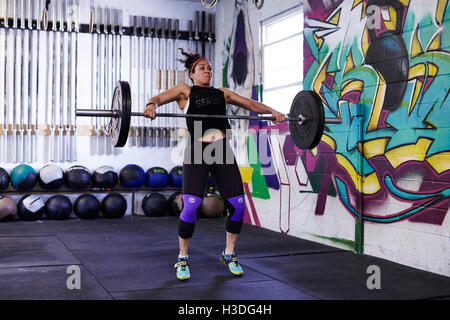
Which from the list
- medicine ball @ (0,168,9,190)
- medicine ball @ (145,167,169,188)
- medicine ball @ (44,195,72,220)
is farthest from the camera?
medicine ball @ (145,167,169,188)

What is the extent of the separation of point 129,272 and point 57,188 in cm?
278

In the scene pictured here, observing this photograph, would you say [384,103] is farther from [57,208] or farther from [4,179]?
[4,179]

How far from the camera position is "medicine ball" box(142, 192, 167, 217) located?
5730 millimetres

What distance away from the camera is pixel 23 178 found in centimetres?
532

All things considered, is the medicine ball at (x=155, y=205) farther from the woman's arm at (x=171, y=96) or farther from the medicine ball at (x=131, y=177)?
the woman's arm at (x=171, y=96)

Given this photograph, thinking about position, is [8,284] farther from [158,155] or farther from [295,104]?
[158,155]

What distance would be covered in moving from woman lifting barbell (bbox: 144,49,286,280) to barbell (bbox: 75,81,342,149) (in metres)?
0.09

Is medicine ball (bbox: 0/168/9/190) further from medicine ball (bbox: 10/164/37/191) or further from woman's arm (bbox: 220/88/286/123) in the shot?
woman's arm (bbox: 220/88/286/123)

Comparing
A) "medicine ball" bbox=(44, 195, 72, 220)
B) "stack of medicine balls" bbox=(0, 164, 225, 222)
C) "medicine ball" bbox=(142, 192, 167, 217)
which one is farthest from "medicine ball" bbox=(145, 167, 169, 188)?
"medicine ball" bbox=(44, 195, 72, 220)

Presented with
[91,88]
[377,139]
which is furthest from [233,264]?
[91,88]

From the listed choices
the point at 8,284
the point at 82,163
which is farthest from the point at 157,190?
the point at 8,284

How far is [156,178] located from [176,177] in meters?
0.24

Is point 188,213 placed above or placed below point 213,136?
below

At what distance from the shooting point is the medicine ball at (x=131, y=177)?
572 cm
